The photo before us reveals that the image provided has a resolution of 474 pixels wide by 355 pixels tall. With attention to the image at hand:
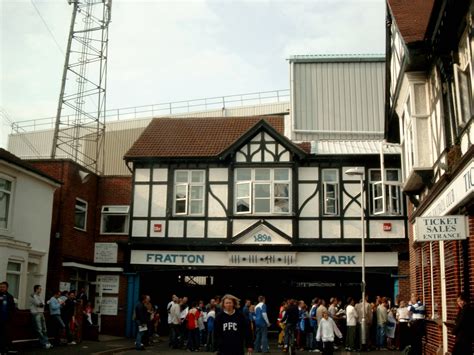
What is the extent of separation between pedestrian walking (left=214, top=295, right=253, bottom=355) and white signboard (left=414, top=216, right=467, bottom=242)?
12.2ft

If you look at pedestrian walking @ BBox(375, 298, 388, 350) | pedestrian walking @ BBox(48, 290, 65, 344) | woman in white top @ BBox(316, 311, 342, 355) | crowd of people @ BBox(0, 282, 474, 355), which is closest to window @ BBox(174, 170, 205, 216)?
crowd of people @ BBox(0, 282, 474, 355)

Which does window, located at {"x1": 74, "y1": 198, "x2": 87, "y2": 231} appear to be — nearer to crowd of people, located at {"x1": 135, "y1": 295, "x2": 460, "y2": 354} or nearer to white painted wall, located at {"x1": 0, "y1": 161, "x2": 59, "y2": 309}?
white painted wall, located at {"x1": 0, "y1": 161, "x2": 59, "y2": 309}

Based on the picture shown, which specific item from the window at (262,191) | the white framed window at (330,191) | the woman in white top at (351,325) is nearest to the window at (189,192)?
the window at (262,191)

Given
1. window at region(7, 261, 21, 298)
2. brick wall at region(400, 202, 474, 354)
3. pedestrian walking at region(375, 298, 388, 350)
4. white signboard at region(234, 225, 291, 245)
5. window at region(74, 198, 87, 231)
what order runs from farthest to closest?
window at region(74, 198, 87, 231)
white signboard at region(234, 225, 291, 245)
pedestrian walking at region(375, 298, 388, 350)
window at region(7, 261, 21, 298)
brick wall at region(400, 202, 474, 354)

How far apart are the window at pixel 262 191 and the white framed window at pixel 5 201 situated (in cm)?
928

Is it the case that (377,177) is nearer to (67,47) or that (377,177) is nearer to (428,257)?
(428,257)

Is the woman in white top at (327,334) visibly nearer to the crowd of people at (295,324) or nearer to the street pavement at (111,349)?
the crowd of people at (295,324)

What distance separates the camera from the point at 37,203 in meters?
22.2

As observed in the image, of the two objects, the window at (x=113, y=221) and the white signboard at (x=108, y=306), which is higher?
the window at (x=113, y=221)

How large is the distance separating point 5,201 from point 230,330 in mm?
13949

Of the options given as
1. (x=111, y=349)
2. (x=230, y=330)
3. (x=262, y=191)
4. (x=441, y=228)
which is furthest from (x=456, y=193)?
(x=262, y=191)

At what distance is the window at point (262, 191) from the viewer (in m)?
25.4

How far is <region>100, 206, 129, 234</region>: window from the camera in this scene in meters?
27.3

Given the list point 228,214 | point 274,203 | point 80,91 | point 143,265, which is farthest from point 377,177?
point 80,91
